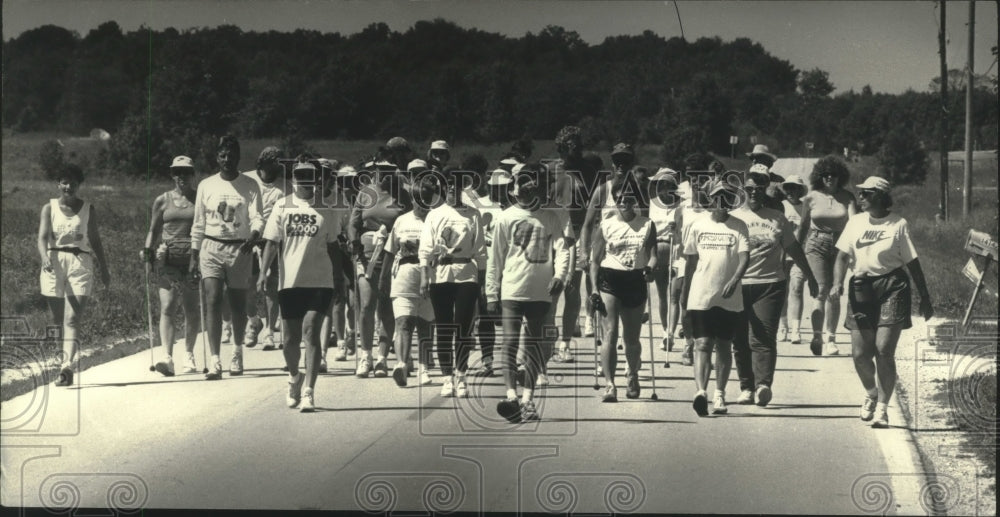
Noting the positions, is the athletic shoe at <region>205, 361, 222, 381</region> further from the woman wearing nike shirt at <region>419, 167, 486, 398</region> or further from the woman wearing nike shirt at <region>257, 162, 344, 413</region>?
the woman wearing nike shirt at <region>419, 167, 486, 398</region>

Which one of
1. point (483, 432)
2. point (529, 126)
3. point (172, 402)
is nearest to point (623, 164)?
point (529, 126)

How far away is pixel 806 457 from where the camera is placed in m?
9.95

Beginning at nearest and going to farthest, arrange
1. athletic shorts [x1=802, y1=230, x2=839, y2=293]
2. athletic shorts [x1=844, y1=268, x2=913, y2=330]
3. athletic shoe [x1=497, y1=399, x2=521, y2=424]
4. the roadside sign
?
the roadside sign
athletic shorts [x1=844, y1=268, x2=913, y2=330]
athletic shoe [x1=497, y1=399, x2=521, y2=424]
athletic shorts [x1=802, y1=230, x2=839, y2=293]

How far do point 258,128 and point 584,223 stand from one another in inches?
116

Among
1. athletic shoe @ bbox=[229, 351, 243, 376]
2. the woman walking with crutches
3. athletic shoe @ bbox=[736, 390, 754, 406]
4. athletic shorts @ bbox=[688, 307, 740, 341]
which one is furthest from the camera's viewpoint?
athletic shoe @ bbox=[229, 351, 243, 376]

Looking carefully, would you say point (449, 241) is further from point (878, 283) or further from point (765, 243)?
point (878, 283)

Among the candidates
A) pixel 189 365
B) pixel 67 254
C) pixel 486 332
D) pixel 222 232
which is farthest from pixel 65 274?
pixel 486 332

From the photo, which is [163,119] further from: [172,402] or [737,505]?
[737,505]

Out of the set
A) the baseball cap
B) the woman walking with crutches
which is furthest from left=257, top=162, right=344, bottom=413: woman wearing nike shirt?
the baseball cap

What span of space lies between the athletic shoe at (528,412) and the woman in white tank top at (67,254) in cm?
357

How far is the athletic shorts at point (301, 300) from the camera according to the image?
1087 cm

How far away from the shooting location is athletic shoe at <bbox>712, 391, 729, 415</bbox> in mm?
10961

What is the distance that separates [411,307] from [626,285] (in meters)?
1.86

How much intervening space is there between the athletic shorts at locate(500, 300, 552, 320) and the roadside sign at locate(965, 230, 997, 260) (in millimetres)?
3130
